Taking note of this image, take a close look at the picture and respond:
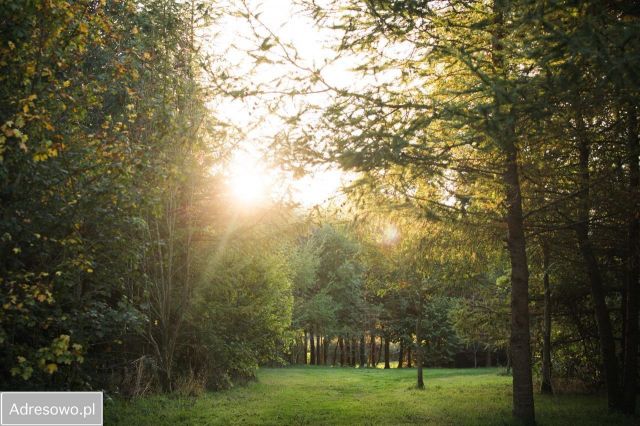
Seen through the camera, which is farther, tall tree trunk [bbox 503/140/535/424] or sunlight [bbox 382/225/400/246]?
sunlight [bbox 382/225/400/246]

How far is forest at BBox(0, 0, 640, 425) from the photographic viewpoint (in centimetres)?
666

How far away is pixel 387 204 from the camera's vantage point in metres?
9.03

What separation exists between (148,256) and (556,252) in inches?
421

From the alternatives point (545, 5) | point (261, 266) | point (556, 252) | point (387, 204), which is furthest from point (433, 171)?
point (261, 266)

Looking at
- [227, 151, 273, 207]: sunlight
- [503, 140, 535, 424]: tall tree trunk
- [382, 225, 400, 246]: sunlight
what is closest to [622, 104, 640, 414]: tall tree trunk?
[503, 140, 535, 424]: tall tree trunk

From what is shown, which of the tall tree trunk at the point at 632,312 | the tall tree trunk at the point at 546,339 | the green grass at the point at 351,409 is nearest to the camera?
the tall tree trunk at the point at 632,312

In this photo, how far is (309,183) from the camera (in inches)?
343

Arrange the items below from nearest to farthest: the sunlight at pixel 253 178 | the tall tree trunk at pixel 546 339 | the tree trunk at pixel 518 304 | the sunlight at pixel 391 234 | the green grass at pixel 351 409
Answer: the sunlight at pixel 253 178 < the tree trunk at pixel 518 304 < the green grass at pixel 351 409 < the sunlight at pixel 391 234 < the tall tree trunk at pixel 546 339

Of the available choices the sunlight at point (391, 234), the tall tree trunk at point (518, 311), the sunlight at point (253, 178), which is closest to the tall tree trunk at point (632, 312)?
the tall tree trunk at point (518, 311)

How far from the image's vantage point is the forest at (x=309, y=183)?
6656mm

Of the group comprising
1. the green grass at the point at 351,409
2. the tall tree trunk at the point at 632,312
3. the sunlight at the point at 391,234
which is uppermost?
the sunlight at the point at 391,234

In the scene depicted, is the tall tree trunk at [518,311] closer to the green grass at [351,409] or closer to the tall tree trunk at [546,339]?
the green grass at [351,409]

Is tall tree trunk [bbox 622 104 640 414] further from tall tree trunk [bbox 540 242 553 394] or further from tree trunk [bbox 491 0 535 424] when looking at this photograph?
tall tree trunk [bbox 540 242 553 394]

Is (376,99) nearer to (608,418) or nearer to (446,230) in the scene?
(446,230)
